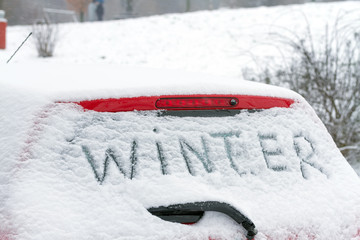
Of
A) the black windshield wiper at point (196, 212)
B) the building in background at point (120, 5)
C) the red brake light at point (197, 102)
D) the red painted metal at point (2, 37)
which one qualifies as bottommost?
the building in background at point (120, 5)

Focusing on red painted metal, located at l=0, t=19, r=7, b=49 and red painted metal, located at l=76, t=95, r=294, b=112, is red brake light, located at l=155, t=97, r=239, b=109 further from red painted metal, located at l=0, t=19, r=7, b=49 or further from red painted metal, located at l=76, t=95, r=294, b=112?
red painted metal, located at l=0, t=19, r=7, b=49

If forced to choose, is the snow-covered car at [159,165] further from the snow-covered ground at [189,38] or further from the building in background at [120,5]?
the building in background at [120,5]

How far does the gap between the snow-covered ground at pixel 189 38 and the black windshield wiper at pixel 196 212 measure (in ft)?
36.9

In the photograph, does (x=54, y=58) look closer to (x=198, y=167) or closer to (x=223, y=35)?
(x=223, y=35)

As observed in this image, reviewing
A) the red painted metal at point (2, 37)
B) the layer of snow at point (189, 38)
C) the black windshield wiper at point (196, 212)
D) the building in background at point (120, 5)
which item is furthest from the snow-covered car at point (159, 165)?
the building in background at point (120, 5)

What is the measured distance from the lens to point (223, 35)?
17.8 meters

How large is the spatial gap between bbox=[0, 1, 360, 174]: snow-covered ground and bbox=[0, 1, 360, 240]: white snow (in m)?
10.9

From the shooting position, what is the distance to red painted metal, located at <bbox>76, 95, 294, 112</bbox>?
179cm

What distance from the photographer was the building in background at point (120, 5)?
2954 centimetres

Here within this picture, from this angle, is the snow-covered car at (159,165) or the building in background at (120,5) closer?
the snow-covered car at (159,165)

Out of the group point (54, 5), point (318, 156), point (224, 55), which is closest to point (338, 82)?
point (318, 156)

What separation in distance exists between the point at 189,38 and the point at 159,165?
1627 centimetres

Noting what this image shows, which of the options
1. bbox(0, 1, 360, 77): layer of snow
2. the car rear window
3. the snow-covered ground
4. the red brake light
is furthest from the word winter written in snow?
the snow-covered ground

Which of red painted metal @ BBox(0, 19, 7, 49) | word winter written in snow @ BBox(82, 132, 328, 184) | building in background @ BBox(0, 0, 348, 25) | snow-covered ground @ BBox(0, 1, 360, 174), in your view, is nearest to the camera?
word winter written in snow @ BBox(82, 132, 328, 184)
